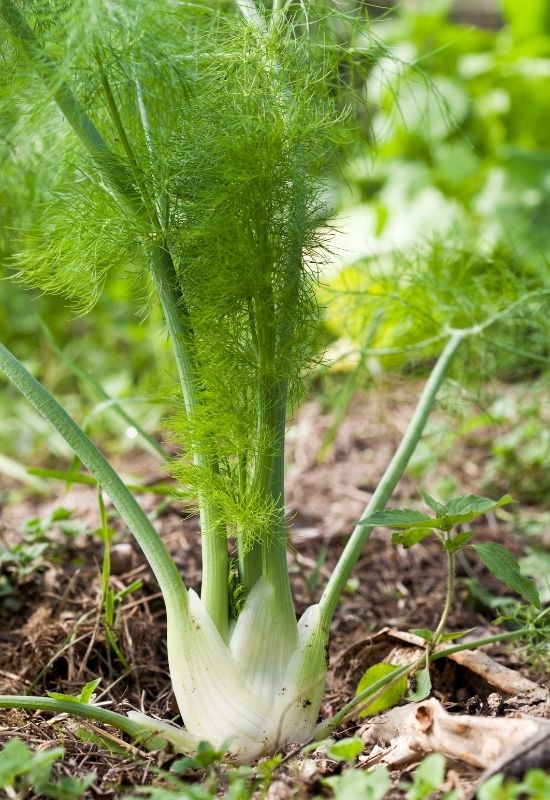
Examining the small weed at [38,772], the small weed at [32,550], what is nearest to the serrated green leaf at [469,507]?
the small weed at [38,772]

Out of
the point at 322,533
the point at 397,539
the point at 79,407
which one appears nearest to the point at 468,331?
the point at 397,539

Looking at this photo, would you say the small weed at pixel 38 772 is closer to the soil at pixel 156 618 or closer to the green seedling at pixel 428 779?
the soil at pixel 156 618

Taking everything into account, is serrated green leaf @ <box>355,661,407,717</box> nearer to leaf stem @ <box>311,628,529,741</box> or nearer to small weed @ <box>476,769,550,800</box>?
leaf stem @ <box>311,628,529,741</box>

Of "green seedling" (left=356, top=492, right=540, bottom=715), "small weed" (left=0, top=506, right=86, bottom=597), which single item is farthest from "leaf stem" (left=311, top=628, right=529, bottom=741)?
"small weed" (left=0, top=506, right=86, bottom=597)

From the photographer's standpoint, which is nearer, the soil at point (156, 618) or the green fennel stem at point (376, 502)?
the soil at point (156, 618)

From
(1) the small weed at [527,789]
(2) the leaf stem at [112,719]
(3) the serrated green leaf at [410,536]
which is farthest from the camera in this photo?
(3) the serrated green leaf at [410,536]

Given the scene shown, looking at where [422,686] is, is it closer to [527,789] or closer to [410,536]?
[410,536]

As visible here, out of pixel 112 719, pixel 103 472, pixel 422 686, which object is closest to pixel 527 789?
pixel 422 686
